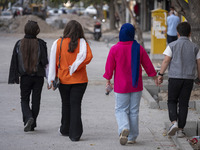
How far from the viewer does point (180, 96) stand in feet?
20.9

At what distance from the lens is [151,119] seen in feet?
25.9

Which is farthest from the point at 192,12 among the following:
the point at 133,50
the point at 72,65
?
the point at 72,65

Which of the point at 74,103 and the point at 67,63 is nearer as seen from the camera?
the point at 67,63

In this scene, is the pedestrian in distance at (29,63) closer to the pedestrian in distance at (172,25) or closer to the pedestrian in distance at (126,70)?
the pedestrian in distance at (126,70)

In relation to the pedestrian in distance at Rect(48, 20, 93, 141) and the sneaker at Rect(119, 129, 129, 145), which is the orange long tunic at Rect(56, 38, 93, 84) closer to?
the pedestrian in distance at Rect(48, 20, 93, 141)

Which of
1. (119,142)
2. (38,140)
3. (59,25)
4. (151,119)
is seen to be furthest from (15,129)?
(59,25)

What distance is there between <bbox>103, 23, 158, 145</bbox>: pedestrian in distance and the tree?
3496 millimetres

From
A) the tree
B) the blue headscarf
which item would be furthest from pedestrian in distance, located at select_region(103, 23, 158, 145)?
the tree

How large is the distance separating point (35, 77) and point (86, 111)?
2038mm

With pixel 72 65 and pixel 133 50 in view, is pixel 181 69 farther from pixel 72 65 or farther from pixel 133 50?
pixel 72 65

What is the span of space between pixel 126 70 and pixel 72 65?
72 centimetres

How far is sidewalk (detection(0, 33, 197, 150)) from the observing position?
6172mm

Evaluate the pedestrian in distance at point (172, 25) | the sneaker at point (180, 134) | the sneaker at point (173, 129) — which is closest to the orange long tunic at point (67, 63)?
the sneaker at point (173, 129)

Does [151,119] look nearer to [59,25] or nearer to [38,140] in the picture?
[38,140]
